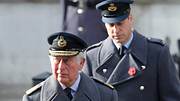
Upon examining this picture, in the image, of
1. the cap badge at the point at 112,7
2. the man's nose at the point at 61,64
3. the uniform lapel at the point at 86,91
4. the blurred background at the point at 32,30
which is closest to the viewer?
the man's nose at the point at 61,64

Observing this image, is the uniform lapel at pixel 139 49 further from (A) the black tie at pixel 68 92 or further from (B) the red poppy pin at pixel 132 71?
(A) the black tie at pixel 68 92

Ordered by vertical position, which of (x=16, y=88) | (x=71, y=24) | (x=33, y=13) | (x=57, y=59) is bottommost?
(x=16, y=88)

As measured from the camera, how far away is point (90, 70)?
6.18 meters

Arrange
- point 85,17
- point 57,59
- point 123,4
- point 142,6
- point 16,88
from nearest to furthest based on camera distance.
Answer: point 57,59 < point 123,4 < point 85,17 < point 16,88 < point 142,6

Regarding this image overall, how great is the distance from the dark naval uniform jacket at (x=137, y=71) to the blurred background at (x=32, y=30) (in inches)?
282

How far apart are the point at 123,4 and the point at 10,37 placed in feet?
25.5

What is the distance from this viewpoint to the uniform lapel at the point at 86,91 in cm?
504

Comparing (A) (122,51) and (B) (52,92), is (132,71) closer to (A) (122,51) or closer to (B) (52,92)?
(A) (122,51)

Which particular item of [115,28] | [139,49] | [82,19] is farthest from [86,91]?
[82,19]

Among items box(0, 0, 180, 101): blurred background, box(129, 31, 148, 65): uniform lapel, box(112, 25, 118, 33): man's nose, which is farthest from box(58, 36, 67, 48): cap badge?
box(0, 0, 180, 101): blurred background

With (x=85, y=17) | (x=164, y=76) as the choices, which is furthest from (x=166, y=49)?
(x=85, y=17)

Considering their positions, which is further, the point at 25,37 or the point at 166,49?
the point at 25,37

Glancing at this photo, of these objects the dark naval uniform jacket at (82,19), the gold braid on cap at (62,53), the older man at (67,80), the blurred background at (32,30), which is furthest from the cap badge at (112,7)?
the blurred background at (32,30)

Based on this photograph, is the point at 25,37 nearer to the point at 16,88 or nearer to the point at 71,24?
the point at 16,88
